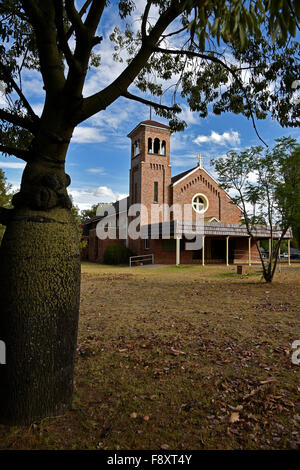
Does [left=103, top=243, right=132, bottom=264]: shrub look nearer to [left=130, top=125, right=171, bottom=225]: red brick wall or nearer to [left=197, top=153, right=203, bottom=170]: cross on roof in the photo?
[left=130, top=125, right=171, bottom=225]: red brick wall

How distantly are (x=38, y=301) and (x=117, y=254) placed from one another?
28491 mm

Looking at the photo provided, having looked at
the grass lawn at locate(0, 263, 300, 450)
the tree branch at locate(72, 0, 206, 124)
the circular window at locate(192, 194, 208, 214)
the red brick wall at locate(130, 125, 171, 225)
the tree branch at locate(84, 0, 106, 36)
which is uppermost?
the red brick wall at locate(130, 125, 171, 225)

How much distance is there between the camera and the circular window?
31277 mm

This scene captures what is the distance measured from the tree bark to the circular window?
29156mm

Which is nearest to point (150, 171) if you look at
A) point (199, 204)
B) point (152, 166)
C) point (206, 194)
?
point (152, 166)

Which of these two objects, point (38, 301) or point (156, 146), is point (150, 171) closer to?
point (156, 146)

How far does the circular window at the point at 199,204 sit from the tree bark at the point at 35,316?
29.2 meters

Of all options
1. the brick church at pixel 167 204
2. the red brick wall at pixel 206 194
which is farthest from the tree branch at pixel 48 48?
the red brick wall at pixel 206 194

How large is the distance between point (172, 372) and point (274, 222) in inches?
395

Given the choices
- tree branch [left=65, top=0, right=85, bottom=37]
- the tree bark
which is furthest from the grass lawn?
tree branch [left=65, top=0, right=85, bottom=37]

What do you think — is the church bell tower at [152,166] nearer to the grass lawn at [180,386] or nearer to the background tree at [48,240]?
the grass lawn at [180,386]

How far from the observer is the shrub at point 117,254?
30.9m
